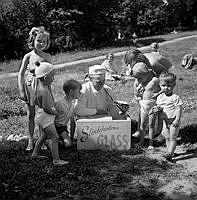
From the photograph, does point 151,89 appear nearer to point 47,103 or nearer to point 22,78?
→ point 47,103

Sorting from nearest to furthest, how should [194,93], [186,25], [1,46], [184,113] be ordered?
[184,113] → [194,93] → [1,46] → [186,25]

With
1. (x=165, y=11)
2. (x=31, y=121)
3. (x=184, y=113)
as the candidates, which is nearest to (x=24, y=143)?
(x=31, y=121)

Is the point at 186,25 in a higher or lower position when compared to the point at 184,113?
higher

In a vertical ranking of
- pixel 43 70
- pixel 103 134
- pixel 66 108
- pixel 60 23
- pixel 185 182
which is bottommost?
pixel 185 182

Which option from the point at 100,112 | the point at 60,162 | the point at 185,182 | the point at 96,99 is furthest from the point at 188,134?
the point at 60,162

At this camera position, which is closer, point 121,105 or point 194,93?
point 121,105

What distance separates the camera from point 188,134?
6105mm

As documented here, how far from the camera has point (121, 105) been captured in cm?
593

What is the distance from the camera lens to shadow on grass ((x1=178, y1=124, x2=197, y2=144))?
5.87 metres

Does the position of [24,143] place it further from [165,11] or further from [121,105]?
[165,11]

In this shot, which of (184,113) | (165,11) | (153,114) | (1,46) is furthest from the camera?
(165,11)

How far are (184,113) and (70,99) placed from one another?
277 centimetres

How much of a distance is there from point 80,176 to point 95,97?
1368 mm

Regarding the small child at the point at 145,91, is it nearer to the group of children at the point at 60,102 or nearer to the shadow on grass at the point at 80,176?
the group of children at the point at 60,102
